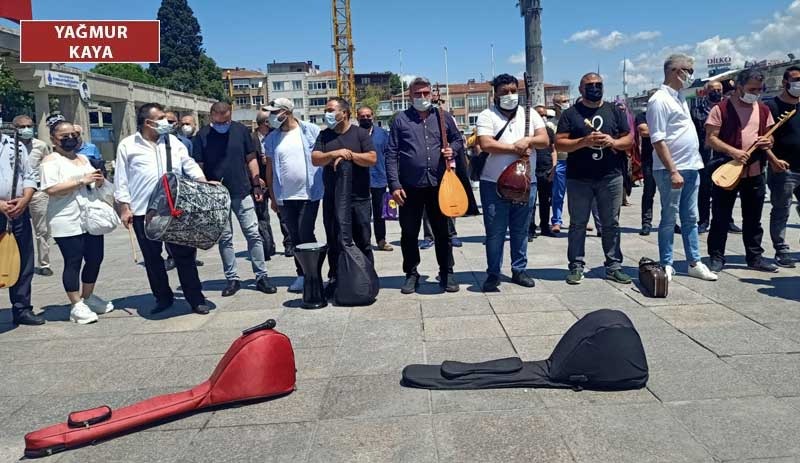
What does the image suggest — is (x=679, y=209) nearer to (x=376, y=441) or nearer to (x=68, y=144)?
(x=376, y=441)

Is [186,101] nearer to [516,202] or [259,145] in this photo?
[259,145]

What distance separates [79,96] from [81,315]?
28901 mm

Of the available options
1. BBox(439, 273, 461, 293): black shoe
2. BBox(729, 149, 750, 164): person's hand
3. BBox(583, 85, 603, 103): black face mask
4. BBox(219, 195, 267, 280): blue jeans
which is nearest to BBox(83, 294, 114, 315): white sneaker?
BBox(219, 195, 267, 280): blue jeans

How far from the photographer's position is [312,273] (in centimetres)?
590

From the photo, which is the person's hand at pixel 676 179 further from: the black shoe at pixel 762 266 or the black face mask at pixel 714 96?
the black face mask at pixel 714 96

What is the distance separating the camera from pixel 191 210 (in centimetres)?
545

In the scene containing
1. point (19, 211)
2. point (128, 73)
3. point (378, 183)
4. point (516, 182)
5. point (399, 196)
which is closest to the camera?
point (19, 211)

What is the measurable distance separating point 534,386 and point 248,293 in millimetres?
3903

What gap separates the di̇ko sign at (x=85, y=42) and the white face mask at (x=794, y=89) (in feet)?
30.9

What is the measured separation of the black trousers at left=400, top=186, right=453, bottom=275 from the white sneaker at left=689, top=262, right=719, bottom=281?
2.50 m

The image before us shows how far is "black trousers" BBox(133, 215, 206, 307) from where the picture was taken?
19.3 ft

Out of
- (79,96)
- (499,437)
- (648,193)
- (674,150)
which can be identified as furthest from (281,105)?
(79,96)

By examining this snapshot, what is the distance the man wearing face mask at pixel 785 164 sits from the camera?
645 centimetres

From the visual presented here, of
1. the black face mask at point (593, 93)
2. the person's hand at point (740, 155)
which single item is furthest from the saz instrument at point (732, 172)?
the black face mask at point (593, 93)
